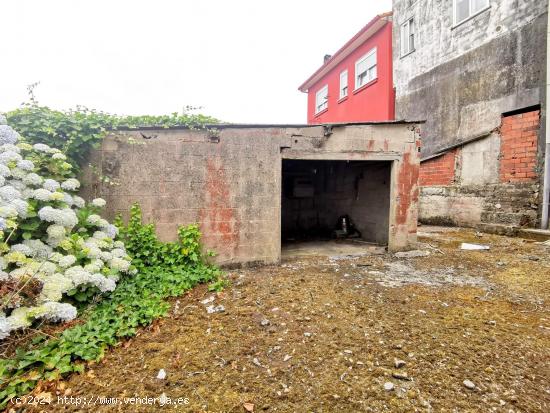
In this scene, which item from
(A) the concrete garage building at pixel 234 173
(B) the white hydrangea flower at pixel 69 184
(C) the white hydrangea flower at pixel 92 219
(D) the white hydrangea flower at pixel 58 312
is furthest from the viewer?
(A) the concrete garage building at pixel 234 173

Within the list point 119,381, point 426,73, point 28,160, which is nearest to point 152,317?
point 119,381

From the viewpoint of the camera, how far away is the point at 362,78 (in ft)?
41.7

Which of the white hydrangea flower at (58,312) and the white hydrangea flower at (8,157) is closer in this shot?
the white hydrangea flower at (58,312)

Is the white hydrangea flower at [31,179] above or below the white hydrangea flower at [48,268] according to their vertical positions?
above

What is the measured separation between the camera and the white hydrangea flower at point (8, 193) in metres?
2.79

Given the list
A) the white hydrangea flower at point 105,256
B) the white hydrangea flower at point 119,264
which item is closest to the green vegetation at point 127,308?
the white hydrangea flower at point 119,264

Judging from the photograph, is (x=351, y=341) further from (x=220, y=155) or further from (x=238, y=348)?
(x=220, y=155)

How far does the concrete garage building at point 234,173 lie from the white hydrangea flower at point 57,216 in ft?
3.23

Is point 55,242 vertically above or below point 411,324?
above

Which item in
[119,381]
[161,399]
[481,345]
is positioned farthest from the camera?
[481,345]

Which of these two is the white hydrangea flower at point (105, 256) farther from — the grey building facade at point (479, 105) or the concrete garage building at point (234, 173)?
the grey building facade at point (479, 105)

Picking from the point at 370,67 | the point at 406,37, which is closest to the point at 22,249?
the point at 406,37

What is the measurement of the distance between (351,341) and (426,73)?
10.4 m

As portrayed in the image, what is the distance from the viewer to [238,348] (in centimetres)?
241
